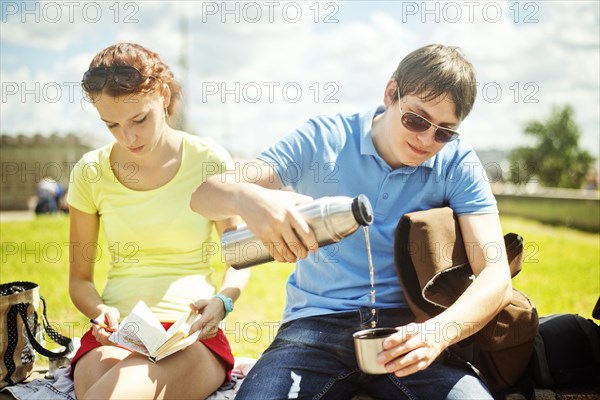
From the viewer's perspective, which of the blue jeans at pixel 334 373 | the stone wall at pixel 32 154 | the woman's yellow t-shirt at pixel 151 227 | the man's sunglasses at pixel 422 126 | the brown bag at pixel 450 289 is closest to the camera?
the blue jeans at pixel 334 373

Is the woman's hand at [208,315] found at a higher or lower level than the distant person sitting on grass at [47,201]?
higher

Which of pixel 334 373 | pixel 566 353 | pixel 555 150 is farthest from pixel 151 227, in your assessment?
pixel 555 150

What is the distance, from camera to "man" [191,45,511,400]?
2.53 meters

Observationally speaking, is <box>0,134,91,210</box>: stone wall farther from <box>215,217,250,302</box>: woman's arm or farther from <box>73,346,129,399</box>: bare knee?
<box>73,346,129,399</box>: bare knee

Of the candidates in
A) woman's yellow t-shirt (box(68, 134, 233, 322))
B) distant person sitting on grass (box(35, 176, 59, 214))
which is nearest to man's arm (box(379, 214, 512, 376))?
woman's yellow t-shirt (box(68, 134, 233, 322))

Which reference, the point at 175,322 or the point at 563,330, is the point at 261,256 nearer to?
the point at 175,322

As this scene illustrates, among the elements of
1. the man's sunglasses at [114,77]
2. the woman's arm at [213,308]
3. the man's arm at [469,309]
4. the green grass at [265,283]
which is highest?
the man's sunglasses at [114,77]

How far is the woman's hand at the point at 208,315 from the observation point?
2.81m

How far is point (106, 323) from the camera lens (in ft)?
9.68

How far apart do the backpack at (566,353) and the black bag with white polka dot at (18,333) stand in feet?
8.72

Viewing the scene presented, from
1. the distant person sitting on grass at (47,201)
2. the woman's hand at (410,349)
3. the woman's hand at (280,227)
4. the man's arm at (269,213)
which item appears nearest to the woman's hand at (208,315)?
the man's arm at (269,213)

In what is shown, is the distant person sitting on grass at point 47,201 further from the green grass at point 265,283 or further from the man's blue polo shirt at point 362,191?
the man's blue polo shirt at point 362,191

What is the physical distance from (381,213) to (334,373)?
2.67 ft

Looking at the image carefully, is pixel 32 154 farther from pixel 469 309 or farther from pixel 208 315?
pixel 469 309
